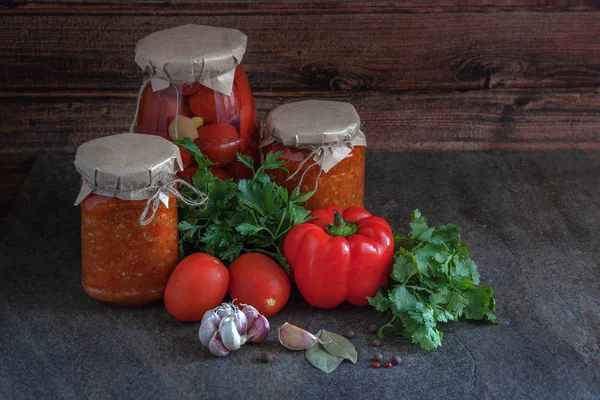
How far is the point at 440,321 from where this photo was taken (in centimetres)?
128

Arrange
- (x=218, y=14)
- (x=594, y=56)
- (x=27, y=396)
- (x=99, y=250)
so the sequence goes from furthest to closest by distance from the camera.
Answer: (x=594, y=56) < (x=218, y=14) < (x=99, y=250) < (x=27, y=396)

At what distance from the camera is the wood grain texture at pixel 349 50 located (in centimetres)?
177

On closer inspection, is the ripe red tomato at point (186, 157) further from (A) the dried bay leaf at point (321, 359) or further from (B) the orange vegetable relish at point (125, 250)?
→ (A) the dried bay leaf at point (321, 359)

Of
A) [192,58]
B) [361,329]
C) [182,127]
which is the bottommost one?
[361,329]

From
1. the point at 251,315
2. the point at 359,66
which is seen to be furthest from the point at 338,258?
the point at 359,66

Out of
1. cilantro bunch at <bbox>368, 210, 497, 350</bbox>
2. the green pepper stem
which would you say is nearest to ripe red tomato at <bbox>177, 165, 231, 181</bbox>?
the green pepper stem

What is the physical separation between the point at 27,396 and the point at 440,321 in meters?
0.60

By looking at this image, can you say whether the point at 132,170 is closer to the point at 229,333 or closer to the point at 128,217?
the point at 128,217

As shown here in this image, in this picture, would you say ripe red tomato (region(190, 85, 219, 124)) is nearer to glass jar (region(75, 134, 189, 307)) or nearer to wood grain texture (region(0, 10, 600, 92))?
glass jar (region(75, 134, 189, 307))

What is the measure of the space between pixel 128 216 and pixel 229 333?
0.23 metres

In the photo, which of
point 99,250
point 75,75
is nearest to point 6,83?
point 75,75

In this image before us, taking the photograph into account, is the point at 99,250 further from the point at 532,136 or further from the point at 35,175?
the point at 532,136

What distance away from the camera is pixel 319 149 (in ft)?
4.48

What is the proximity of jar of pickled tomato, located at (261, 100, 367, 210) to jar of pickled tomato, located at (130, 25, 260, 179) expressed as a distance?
0.07 metres
